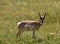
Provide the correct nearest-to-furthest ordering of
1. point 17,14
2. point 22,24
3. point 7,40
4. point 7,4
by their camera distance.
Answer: point 7,40
point 22,24
point 17,14
point 7,4

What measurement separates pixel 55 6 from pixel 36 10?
1.89 meters

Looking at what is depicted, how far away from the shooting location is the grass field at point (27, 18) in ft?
45.6

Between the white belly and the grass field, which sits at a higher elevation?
the white belly

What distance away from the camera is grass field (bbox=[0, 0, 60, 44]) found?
45.6 feet

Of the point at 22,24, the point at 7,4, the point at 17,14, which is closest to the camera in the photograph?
the point at 22,24

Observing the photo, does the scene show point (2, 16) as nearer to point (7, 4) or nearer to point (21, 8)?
point (21, 8)

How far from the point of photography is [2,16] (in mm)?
21578

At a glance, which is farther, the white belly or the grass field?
the white belly

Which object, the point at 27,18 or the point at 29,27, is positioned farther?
the point at 27,18

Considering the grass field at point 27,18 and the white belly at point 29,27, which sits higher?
the white belly at point 29,27

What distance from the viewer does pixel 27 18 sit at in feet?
69.0

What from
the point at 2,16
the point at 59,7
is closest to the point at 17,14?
the point at 2,16

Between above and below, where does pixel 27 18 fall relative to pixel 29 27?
below

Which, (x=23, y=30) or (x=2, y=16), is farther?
(x=2, y=16)
